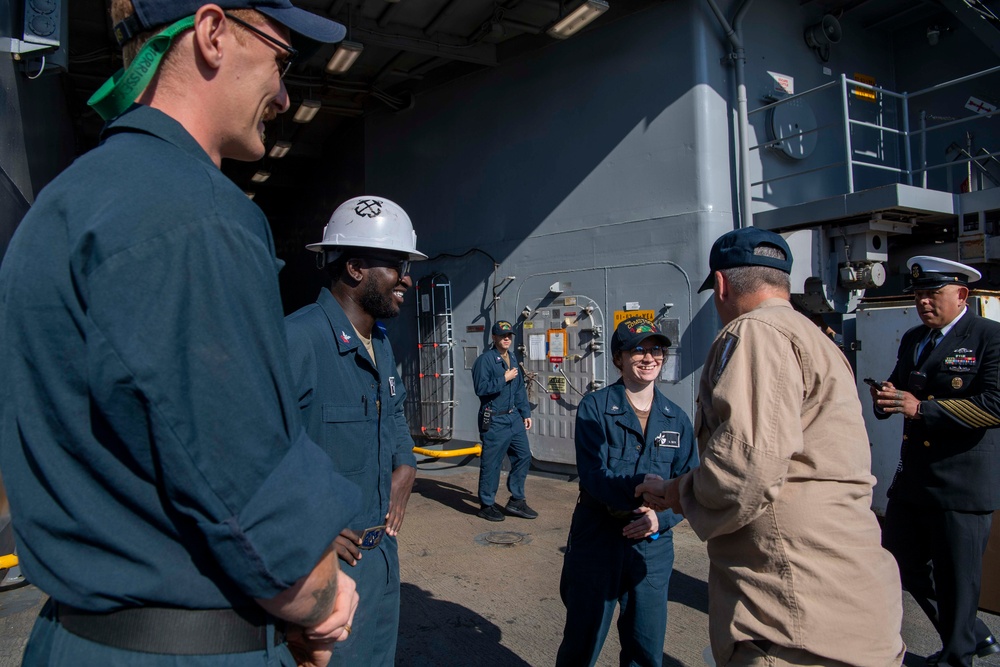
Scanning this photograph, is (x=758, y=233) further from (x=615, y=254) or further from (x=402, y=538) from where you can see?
(x=615, y=254)

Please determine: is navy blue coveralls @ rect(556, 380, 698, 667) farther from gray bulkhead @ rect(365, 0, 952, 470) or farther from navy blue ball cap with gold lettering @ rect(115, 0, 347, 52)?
gray bulkhead @ rect(365, 0, 952, 470)

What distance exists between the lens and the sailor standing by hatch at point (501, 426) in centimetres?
772

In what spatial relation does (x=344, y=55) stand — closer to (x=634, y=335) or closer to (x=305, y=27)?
(x=634, y=335)

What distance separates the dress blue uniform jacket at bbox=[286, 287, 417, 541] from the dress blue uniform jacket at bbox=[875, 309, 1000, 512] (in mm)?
3204

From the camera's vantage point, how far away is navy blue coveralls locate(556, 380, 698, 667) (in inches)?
126

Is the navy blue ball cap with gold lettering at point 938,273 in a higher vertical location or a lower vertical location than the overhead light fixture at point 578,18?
lower

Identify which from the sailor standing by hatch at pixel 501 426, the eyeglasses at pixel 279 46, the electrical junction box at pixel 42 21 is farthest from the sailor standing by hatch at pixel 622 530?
the electrical junction box at pixel 42 21

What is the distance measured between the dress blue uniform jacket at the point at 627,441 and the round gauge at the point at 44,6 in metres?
5.32

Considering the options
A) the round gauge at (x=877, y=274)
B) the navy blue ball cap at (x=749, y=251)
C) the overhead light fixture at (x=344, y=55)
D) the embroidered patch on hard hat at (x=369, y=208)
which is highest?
the overhead light fixture at (x=344, y=55)

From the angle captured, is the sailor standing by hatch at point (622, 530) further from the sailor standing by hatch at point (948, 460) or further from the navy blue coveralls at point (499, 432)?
the navy blue coveralls at point (499, 432)

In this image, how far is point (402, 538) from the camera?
683cm

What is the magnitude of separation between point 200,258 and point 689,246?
304 inches

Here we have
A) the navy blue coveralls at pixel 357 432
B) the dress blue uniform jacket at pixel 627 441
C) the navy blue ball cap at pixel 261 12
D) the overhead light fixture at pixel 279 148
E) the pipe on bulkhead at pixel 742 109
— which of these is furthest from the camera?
the overhead light fixture at pixel 279 148

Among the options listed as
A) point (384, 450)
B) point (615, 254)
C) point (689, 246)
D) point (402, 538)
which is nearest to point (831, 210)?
point (689, 246)
